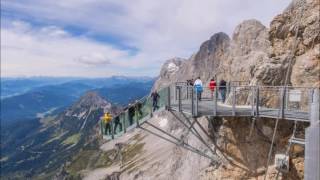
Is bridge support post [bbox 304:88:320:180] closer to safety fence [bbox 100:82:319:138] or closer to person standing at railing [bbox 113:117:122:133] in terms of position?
safety fence [bbox 100:82:319:138]

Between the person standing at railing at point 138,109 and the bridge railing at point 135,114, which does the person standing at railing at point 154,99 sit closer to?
the bridge railing at point 135,114

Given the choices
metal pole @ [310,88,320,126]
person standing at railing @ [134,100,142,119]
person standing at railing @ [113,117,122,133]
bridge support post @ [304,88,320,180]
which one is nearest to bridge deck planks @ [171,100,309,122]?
person standing at railing @ [134,100,142,119]

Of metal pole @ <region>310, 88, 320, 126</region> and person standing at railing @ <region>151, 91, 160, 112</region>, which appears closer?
metal pole @ <region>310, 88, 320, 126</region>

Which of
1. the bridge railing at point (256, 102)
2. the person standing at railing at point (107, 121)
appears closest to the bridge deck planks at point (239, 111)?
the bridge railing at point (256, 102)

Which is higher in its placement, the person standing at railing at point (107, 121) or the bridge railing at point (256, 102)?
the bridge railing at point (256, 102)

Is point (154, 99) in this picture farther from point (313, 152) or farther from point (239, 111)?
point (313, 152)

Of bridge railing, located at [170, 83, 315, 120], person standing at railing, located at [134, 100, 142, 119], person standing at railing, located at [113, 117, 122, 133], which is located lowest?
person standing at railing, located at [113, 117, 122, 133]

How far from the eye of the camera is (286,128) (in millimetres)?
38344

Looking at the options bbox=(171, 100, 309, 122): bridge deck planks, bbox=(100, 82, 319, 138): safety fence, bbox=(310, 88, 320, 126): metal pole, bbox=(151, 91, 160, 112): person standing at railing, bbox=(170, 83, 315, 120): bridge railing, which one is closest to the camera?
bbox=(310, 88, 320, 126): metal pole

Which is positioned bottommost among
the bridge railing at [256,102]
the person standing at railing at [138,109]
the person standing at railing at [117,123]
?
the person standing at railing at [117,123]

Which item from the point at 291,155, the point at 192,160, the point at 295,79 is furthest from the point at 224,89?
the point at 192,160

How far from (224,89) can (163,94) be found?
6492 mm

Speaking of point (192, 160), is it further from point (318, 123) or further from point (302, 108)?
point (318, 123)

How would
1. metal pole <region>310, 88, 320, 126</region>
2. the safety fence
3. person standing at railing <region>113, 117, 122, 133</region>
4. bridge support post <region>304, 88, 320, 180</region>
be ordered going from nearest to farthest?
bridge support post <region>304, 88, 320, 180</region>
metal pole <region>310, 88, 320, 126</region>
the safety fence
person standing at railing <region>113, 117, 122, 133</region>
